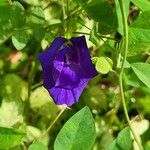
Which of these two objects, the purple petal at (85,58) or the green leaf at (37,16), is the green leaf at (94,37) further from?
the green leaf at (37,16)

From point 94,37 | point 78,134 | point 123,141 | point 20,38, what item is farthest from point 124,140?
point 20,38

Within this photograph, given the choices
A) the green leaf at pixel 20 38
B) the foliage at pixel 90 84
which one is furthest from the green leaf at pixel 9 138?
the green leaf at pixel 20 38

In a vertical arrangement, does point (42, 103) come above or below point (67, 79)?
below

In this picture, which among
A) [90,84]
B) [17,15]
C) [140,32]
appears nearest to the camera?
[140,32]

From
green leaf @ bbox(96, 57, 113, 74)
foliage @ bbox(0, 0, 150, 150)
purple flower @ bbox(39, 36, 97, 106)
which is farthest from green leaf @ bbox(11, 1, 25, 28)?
green leaf @ bbox(96, 57, 113, 74)

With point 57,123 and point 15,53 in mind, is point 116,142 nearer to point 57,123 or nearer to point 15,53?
point 57,123

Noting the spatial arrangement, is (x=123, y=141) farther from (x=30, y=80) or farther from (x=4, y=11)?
(x=30, y=80)

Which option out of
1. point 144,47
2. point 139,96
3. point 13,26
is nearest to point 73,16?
point 13,26
